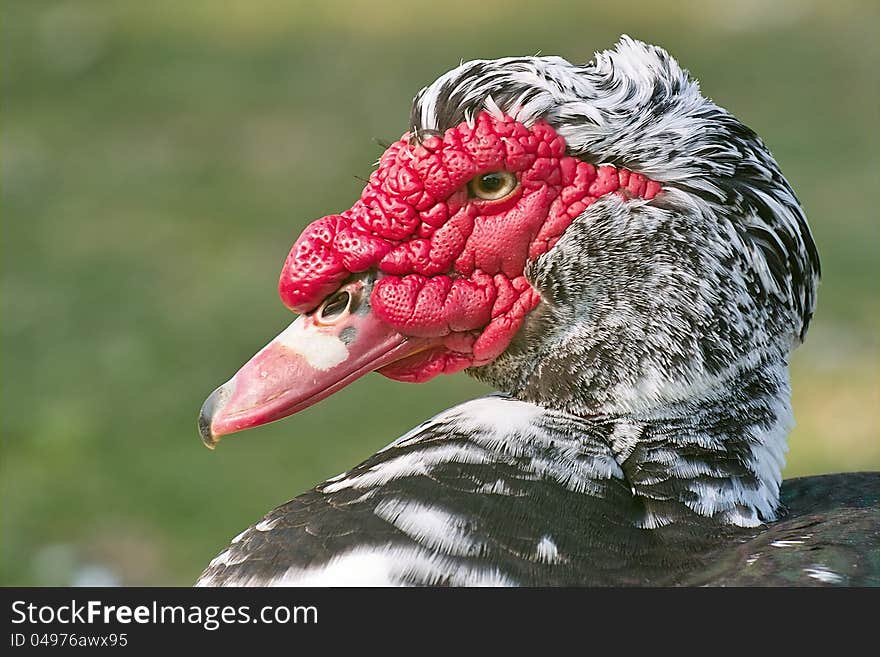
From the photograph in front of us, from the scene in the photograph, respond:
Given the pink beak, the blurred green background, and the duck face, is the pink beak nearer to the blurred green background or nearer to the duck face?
the duck face

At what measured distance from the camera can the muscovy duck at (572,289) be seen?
2.44 metres

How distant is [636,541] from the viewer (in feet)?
7.47

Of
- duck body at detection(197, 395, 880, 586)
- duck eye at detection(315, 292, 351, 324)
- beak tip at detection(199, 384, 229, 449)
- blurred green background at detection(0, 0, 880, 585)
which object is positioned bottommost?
duck body at detection(197, 395, 880, 586)

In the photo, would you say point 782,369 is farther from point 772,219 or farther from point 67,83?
point 67,83

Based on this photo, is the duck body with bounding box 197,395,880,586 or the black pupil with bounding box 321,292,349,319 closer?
the duck body with bounding box 197,395,880,586

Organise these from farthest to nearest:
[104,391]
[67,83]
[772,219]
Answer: [67,83] → [104,391] → [772,219]

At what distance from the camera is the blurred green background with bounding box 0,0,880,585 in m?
5.20

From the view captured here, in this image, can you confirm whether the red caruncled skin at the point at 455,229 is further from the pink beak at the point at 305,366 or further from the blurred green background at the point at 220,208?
the blurred green background at the point at 220,208

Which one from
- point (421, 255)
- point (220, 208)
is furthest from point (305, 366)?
point (220, 208)

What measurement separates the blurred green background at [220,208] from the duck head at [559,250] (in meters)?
2.51

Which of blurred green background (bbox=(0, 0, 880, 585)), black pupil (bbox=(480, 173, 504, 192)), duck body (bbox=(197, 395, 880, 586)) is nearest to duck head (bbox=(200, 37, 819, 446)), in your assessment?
black pupil (bbox=(480, 173, 504, 192))
